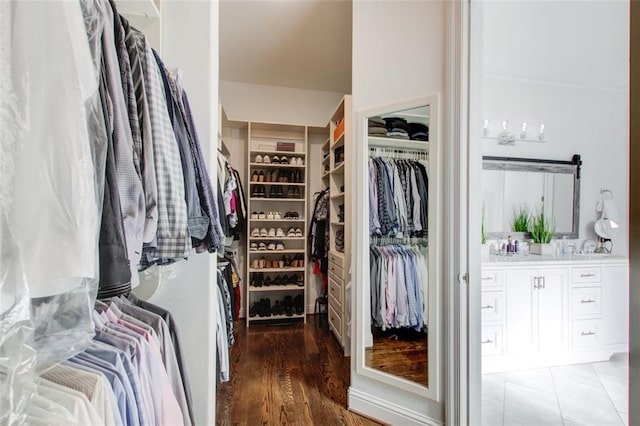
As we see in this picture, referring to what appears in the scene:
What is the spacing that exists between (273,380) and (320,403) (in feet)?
1.33

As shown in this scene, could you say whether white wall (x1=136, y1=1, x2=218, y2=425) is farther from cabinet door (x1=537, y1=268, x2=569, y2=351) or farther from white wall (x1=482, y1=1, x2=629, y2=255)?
cabinet door (x1=537, y1=268, x2=569, y2=351)

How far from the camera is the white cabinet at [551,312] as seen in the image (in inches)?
82.3

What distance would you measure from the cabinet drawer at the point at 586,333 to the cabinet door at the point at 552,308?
0.10 metres

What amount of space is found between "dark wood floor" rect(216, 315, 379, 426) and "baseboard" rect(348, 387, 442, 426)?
5 centimetres

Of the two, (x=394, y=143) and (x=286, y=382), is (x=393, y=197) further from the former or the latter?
(x=286, y=382)

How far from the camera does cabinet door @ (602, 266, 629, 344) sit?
2.24 m

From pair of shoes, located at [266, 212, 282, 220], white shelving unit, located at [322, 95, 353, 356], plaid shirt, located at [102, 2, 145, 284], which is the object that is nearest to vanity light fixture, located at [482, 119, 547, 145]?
white shelving unit, located at [322, 95, 353, 356]

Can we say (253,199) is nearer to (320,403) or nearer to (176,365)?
(320,403)

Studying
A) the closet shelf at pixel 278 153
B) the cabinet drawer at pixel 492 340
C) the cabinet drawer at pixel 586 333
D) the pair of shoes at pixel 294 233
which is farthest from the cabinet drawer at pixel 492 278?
the closet shelf at pixel 278 153

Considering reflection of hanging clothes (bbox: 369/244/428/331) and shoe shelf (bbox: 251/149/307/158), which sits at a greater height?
shoe shelf (bbox: 251/149/307/158)

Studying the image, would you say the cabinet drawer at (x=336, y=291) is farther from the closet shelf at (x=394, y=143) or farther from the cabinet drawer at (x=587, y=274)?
the cabinet drawer at (x=587, y=274)

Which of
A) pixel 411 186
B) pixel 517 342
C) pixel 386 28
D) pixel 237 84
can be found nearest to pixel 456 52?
pixel 386 28

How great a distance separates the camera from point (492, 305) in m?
2.08

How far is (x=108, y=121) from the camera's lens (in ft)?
1.49
